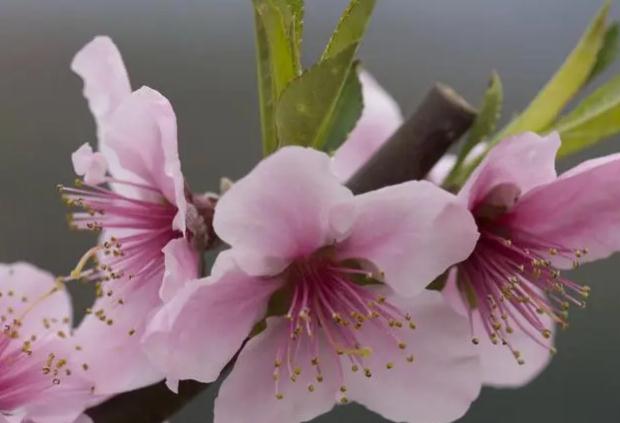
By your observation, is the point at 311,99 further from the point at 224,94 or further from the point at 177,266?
the point at 224,94

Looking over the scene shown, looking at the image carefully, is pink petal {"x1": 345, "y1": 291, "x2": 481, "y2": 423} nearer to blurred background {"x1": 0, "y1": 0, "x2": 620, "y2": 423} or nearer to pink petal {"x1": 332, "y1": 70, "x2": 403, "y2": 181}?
pink petal {"x1": 332, "y1": 70, "x2": 403, "y2": 181}

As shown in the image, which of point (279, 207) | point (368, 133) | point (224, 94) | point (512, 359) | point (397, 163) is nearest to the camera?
point (279, 207)

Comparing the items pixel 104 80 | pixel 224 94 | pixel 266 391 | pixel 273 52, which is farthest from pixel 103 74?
pixel 224 94

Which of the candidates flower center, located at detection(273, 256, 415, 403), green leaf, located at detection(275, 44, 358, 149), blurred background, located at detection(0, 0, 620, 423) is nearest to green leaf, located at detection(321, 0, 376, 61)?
green leaf, located at detection(275, 44, 358, 149)

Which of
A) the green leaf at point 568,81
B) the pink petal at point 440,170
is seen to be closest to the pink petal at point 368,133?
the pink petal at point 440,170

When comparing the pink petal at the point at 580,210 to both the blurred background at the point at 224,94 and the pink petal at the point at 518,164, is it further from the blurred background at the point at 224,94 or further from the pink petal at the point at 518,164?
the blurred background at the point at 224,94

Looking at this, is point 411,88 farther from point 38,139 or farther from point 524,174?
point 524,174
